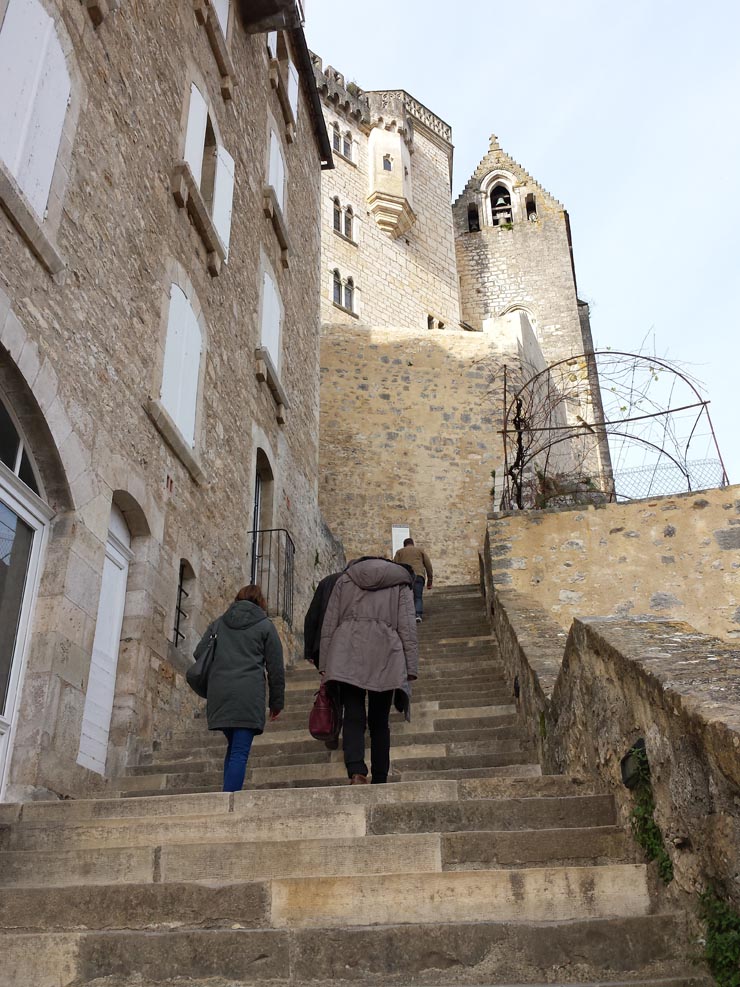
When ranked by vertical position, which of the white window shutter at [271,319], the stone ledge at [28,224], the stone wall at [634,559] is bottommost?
the stone wall at [634,559]

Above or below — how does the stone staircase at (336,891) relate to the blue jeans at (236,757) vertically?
below

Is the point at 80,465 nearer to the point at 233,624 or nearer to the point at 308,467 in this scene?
the point at 233,624

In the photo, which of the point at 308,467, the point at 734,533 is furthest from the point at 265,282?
the point at 734,533

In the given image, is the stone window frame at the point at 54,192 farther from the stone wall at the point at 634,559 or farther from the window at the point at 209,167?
the stone wall at the point at 634,559

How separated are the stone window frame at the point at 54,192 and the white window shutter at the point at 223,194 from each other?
3010 mm

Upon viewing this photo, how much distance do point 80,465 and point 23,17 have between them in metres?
2.78

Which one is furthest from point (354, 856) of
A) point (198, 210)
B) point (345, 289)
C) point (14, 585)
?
point (345, 289)

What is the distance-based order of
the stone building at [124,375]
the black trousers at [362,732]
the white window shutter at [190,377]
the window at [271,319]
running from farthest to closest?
the window at [271,319], the white window shutter at [190,377], the stone building at [124,375], the black trousers at [362,732]

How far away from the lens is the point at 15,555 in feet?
16.6

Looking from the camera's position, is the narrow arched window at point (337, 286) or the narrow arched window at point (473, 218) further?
the narrow arched window at point (473, 218)

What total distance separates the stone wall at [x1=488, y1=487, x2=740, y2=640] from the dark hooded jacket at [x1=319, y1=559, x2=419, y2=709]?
2.77 m

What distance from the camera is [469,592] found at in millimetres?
13234

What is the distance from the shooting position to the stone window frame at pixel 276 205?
37.3 feet

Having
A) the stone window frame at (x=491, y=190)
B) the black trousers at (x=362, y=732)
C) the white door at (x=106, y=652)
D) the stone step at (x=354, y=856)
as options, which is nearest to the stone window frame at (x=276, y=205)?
the white door at (x=106, y=652)
